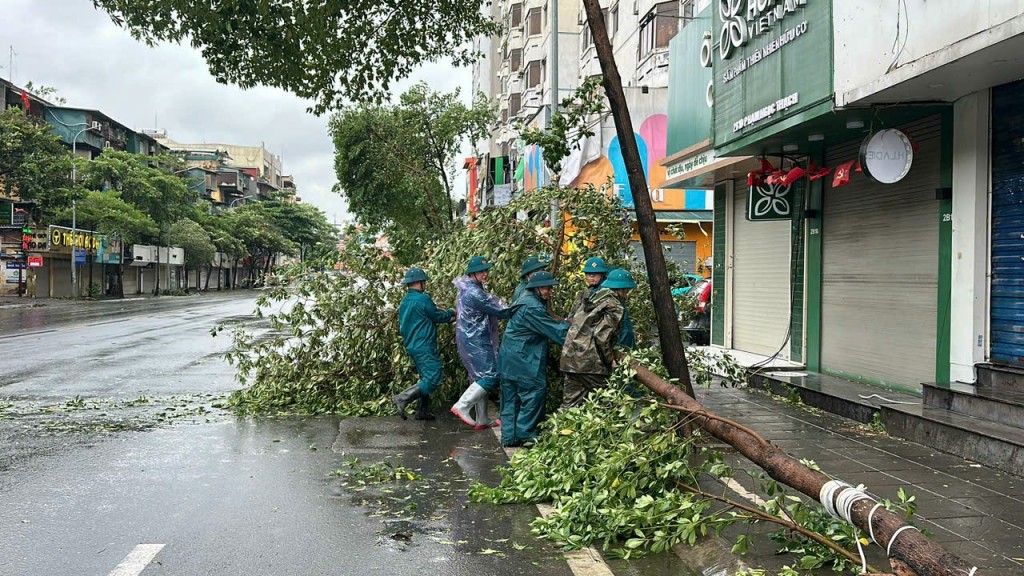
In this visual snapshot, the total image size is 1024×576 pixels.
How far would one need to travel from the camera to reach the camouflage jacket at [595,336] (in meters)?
6.85

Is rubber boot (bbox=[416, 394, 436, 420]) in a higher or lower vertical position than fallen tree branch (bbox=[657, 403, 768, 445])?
lower

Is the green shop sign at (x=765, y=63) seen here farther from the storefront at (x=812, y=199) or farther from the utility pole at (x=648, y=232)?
the utility pole at (x=648, y=232)

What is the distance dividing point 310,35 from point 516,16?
38354 mm

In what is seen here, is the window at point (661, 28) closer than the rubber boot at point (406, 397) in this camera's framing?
No

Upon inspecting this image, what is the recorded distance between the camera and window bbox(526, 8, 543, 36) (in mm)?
42375

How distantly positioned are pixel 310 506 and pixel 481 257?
3599 millimetres

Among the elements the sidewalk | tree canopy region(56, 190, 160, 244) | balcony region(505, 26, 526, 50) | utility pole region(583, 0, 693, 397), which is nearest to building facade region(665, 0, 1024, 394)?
the sidewalk

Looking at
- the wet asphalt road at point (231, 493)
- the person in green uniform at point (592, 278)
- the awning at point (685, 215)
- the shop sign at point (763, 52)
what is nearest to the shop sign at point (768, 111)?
the shop sign at point (763, 52)

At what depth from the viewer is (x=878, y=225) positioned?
9.80 m

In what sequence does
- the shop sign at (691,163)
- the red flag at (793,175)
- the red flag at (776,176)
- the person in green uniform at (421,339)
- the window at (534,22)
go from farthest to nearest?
1. the window at (534,22)
2. the shop sign at (691,163)
3. the red flag at (776,176)
4. the red flag at (793,175)
5. the person in green uniform at (421,339)

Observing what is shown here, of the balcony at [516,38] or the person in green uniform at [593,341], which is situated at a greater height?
the balcony at [516,38]

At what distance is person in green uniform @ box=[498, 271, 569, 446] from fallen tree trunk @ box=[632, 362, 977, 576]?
1.55 meters

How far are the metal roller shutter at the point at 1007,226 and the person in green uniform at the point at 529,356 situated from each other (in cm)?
416

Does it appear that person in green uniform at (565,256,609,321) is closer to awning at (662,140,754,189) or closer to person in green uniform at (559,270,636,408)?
person in green uniform at (559,270,636,408)
